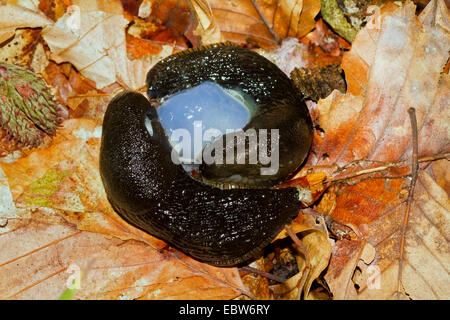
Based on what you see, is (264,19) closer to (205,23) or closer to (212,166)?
(205,23)

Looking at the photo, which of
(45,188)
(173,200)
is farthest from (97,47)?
(173,200)

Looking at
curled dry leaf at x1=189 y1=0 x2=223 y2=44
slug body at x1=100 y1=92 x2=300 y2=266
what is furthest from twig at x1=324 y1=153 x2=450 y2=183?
curled dry leaf at x1=189 y1=0 x2=223 y2=44

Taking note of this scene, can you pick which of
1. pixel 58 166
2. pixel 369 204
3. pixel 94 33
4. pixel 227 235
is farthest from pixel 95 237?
pixel 369 204

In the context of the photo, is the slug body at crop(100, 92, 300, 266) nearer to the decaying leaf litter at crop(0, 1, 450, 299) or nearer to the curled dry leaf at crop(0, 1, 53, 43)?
the decaying leaf litter at crop(0, 1, 450, 299)

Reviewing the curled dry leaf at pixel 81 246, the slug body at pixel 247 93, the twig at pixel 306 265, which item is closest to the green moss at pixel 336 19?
the slug body at pixel 247 93

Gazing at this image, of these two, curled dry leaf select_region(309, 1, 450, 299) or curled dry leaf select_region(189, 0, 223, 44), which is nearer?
curled dry leaf select_region(309, 1, 450, 299)

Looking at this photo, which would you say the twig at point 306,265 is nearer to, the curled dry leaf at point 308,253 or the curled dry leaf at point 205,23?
the curled dry leaf at point 308,253

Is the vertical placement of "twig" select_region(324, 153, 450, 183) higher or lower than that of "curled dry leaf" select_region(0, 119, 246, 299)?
higher
